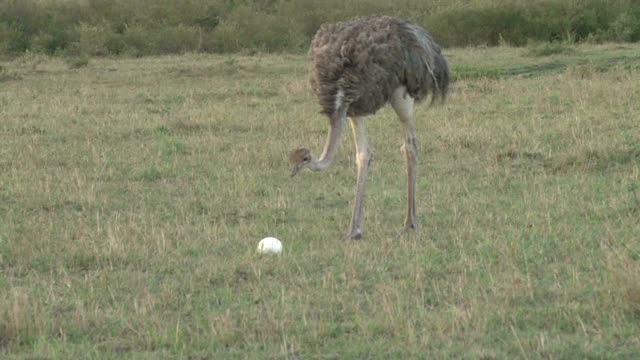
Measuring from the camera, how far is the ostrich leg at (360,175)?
7.06 metres

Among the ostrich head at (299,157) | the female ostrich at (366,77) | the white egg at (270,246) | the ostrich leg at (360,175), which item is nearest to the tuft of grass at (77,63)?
the female ostrich at (366,77)

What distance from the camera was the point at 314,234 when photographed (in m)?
7.15

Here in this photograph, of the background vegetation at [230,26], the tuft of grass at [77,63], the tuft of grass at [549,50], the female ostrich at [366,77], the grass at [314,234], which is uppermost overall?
the female ostrich at [366,77]

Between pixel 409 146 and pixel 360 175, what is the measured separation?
0.50 m

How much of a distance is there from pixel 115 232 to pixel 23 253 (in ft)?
2.05

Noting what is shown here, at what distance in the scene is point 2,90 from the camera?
56.0 ft

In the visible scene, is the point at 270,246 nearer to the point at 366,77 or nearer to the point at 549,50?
the point at 366,77

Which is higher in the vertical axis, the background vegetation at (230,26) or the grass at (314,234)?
the grass at (314,234)

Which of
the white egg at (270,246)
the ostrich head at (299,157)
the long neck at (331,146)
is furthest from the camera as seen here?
the long neck at (331,146)

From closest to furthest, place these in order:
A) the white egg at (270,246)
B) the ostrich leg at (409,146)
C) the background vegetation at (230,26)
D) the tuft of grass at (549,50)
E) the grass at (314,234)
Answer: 1. the grass at (314,234)
2. the white egg at (270,246)
3. the ostrich leg at (409,146)
4. the tuft of grass at (549,50)
5. the background vegetation at (230,26)

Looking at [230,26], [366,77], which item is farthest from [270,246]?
[230,26]

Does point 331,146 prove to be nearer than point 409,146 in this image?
Yes

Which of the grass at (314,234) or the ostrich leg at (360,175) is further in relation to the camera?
the ostrich leg at (360,175)

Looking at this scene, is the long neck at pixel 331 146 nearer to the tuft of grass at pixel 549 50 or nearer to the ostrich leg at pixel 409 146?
the ostrich leg at pixel 409 146
